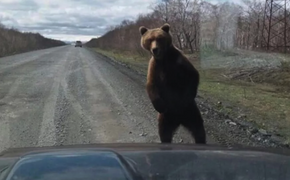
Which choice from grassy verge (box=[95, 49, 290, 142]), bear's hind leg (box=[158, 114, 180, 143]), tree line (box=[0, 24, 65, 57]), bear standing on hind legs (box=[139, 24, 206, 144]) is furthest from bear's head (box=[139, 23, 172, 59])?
tree line (box=[0, 24, 65, 57])

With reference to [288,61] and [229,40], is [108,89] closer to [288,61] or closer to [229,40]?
[288,61]

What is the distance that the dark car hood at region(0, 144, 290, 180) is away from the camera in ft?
6.15

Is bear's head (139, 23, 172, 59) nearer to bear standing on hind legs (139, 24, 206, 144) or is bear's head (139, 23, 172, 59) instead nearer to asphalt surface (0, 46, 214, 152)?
bear standing on hind legs (139, 24, 206, 144)

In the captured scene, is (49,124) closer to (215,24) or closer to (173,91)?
(173,91)

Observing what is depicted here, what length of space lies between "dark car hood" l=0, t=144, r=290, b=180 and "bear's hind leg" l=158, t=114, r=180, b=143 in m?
2.38

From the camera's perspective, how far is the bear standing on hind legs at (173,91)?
4.86 meters

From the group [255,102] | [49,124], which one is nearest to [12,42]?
[255,102]

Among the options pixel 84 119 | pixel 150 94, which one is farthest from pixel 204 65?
pixel 150 94

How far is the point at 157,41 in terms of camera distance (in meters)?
5.14

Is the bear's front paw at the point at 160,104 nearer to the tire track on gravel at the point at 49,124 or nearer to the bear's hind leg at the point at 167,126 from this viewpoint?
the bear's hind leg at the point at 167,126

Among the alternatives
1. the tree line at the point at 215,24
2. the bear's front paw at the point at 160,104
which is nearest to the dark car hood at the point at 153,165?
the bear's front paw at the point at 160,104

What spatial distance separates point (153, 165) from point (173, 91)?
2.78 m

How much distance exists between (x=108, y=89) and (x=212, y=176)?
1237 centimetres

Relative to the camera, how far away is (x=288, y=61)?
19656mm
